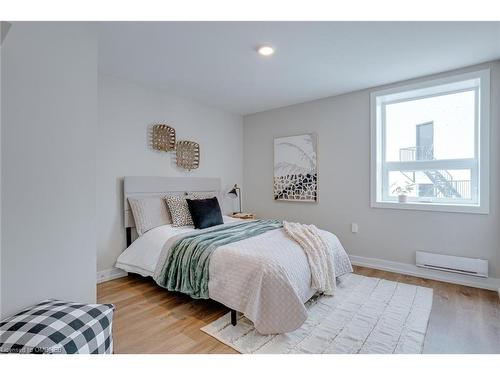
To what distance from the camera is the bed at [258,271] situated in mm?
1767

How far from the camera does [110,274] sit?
2951 mm

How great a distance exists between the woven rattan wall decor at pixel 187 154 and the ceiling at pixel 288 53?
0.74 m

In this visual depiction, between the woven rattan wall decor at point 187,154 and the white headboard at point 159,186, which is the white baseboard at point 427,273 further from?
the woven rattan wall decor at point 187,154

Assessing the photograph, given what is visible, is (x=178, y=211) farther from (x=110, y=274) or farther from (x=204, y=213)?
(x=110, y=274)

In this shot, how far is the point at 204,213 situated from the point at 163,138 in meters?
1.18

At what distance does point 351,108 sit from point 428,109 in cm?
89

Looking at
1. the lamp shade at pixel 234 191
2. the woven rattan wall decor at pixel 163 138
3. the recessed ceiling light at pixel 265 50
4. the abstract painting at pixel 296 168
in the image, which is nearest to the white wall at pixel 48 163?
the recessed ceiling light at pixel 265 50

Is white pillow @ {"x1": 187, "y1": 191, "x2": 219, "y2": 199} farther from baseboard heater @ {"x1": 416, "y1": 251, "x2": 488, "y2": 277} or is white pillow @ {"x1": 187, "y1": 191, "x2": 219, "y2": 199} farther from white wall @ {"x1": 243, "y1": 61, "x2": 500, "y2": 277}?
baseboard heater @ {"x1": 416, "y1": 251, "x2": 488, "y2": 277}

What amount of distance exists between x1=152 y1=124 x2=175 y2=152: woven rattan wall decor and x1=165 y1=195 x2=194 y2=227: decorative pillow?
0.70m

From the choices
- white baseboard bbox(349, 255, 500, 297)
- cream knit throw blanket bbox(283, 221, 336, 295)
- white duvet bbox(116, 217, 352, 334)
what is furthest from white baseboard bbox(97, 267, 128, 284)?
white baseboard bbox(349, 255, 500, 297)

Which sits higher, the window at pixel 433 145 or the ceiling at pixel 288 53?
the ceiling at pixel 288 53

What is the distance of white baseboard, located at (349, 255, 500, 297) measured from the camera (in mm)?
2654
